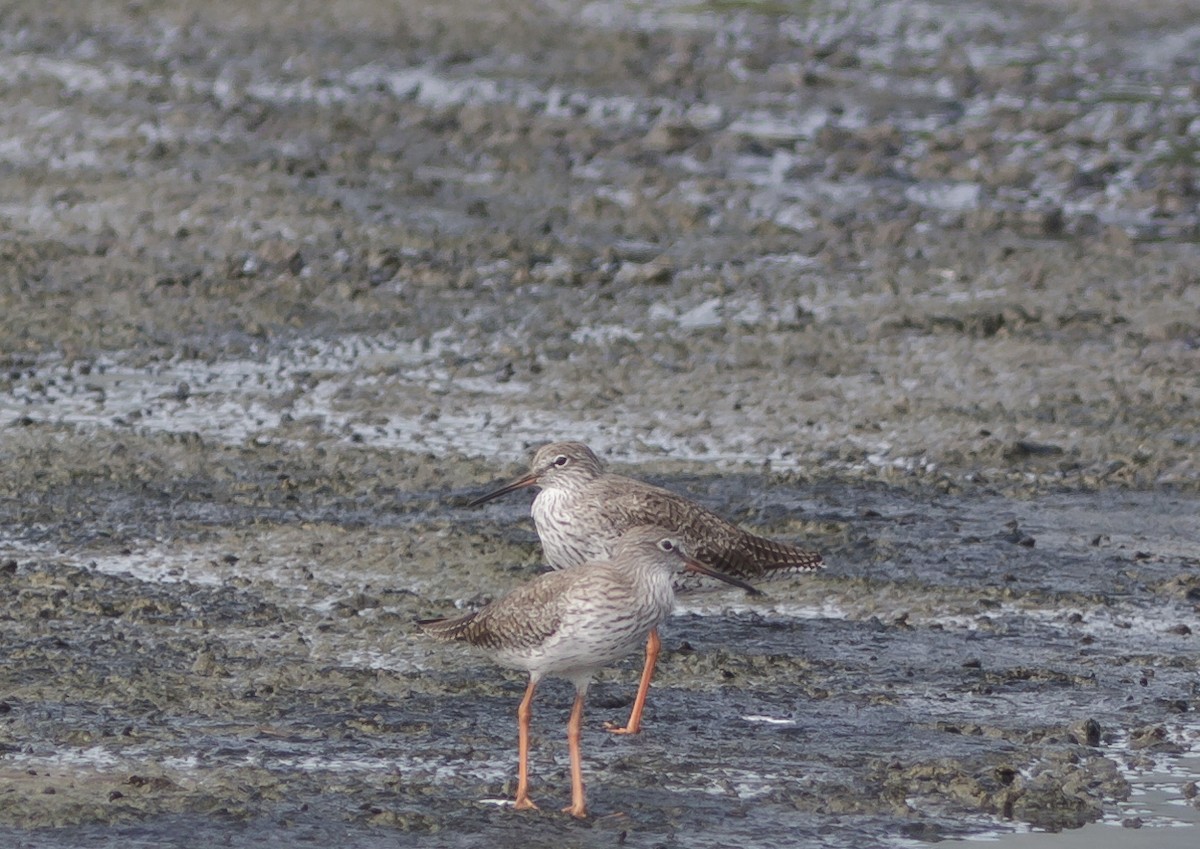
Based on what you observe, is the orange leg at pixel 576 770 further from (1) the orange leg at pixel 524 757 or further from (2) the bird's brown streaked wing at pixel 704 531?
(2) the bird's brown streaked wing at pixel 704 531

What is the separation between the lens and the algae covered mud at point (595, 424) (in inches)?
301

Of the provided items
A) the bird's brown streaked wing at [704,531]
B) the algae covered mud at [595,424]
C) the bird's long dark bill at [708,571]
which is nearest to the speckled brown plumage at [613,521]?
the bird's brown streaked wing at [704,531]

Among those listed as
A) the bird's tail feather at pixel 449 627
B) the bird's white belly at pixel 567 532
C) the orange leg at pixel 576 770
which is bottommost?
the orange leg at pixel 576 770

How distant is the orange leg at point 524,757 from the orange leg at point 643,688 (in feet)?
1.98

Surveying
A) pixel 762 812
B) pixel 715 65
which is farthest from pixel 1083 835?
pixel 715 65

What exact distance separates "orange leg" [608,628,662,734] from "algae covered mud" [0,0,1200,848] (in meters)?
0.10

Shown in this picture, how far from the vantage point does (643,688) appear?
821 cm

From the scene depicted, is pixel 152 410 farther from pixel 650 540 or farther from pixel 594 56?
pixel 594 56

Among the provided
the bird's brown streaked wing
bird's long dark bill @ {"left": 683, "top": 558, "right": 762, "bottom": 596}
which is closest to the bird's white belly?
the bird's brown streaked wing

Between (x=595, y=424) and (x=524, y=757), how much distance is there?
526 centimetres

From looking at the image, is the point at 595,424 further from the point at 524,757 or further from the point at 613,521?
the point at 524,757

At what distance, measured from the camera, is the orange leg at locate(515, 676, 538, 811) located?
724 centimetres

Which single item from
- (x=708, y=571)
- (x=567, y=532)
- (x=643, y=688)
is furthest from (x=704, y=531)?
(x=708, y=571)

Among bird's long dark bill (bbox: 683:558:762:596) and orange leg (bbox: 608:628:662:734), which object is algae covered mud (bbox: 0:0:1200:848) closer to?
orange leg (bbox: 608:628:662:734)
